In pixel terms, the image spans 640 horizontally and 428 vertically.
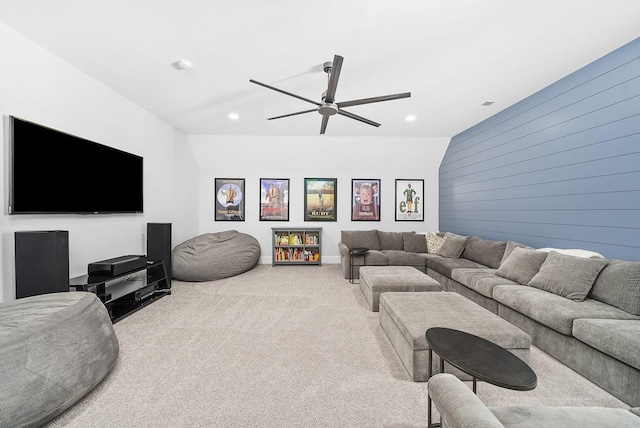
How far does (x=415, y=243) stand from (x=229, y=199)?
4.53 metres

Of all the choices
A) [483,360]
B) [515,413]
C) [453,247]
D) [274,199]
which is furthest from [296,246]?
[515,413]

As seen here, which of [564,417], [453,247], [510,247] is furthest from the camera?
[453,247]

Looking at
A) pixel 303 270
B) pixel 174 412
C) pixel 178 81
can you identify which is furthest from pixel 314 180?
pixel 174 412

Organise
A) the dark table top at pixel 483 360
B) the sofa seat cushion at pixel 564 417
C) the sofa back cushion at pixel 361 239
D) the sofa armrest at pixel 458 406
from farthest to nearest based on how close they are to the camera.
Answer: the sofa back cushion at pixel 361 239
the dark table top at pixel 483 360
the sofa seat cushion at pixel 564 417
the sofa armrest at pixel 458 406

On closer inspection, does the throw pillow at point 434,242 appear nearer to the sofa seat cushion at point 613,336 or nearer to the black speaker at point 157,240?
the sofa seat cushion at point 613,336

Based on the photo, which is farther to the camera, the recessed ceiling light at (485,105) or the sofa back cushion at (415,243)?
the sofa back cushion at (415,243)

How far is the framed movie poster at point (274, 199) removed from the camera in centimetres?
612

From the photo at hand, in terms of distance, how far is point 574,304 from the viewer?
221 cm

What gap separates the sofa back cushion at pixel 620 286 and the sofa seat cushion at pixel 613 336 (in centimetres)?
22

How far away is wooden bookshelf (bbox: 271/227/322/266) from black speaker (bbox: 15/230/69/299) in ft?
12.1

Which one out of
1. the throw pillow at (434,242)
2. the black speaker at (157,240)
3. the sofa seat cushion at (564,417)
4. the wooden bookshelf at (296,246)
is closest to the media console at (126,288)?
the black speaker at (157,240)

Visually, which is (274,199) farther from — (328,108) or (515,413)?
(515,413)

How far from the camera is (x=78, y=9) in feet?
6.86

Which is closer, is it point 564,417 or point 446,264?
point 564,417
